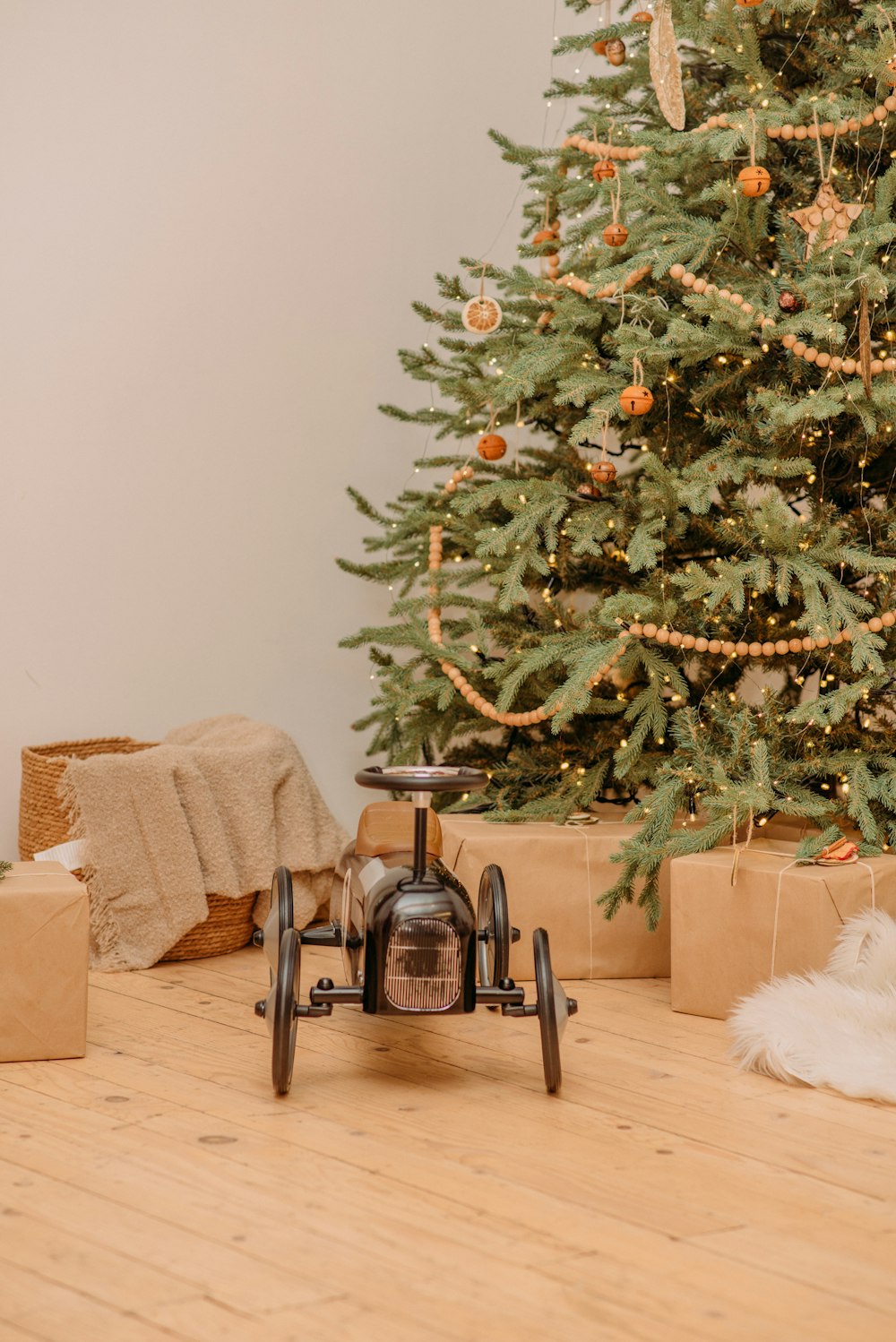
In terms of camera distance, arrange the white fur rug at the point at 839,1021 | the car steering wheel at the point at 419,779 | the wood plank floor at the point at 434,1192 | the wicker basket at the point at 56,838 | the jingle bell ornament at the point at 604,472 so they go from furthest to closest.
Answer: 1. the wicker basket at the point at 56,838
2. the jingle bell ornament at the point at 604,472
3. the white fur rug at the point at 839,1021
4. the car steering wheel at the point at 419,779
5. the wood plank floor at the point at 434,1192

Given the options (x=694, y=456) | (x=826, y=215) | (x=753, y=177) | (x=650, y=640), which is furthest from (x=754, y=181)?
(x=650, y=640)

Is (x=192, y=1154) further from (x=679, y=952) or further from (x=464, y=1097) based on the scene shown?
(x=679, y=952)

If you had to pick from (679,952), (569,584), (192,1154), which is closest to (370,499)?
(569,584)

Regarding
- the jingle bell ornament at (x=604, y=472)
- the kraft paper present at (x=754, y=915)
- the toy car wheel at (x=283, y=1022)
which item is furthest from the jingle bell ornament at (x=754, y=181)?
the toy car wheel at (x=283, y=1022)

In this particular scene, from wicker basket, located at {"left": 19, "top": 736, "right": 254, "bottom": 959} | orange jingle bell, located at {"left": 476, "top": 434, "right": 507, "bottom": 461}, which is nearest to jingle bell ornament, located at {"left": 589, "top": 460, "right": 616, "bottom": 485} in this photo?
orange jingle bell, located at {"left": 476, "top": 434, "right": 507, "bottom": 461}

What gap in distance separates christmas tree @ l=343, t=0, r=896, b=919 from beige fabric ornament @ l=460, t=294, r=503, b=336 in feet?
0.04

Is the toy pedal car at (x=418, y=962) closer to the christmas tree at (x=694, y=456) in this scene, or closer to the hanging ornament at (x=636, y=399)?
the christmas tree at (x=694, y=456)

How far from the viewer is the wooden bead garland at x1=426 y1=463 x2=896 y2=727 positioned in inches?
92.4

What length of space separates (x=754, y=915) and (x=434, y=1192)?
93 cm

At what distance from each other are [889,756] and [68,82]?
2.28 m

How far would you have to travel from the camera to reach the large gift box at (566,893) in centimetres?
259

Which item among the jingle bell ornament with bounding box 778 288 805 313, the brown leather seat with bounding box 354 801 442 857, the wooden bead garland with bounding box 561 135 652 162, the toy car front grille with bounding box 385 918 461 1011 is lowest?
the toy car front grille with bounding box 385 918 461 1011

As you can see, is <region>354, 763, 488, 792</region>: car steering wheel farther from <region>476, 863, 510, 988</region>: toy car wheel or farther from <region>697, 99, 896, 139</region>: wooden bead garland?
<region>697, 99, 896, 139</region>: wooden bead garland

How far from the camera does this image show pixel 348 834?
3.14 metres
